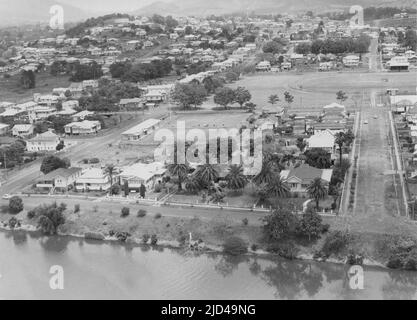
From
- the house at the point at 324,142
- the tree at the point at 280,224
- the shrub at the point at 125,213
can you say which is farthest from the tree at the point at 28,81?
the tree at the point at 280,224

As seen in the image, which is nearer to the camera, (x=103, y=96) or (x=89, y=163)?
(x=89, y=163)

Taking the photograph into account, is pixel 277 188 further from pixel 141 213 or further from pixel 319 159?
pixel 141 213

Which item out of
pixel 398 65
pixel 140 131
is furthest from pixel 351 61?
pixel 140 131

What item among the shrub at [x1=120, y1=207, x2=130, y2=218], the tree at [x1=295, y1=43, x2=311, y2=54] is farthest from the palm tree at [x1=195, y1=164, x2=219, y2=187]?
the tree at [x1=295, y1=43, x2=311, y2=54]

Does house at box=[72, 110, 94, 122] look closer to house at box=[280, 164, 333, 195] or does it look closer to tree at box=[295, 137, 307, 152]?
tree at box=[295, 137, 307, 152]

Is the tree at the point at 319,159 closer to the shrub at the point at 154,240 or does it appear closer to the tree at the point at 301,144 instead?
the tree at the point at 301,144

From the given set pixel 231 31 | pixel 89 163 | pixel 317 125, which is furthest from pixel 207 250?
pixel 231 31

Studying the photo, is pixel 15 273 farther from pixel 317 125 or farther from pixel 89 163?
pixel 317 125
